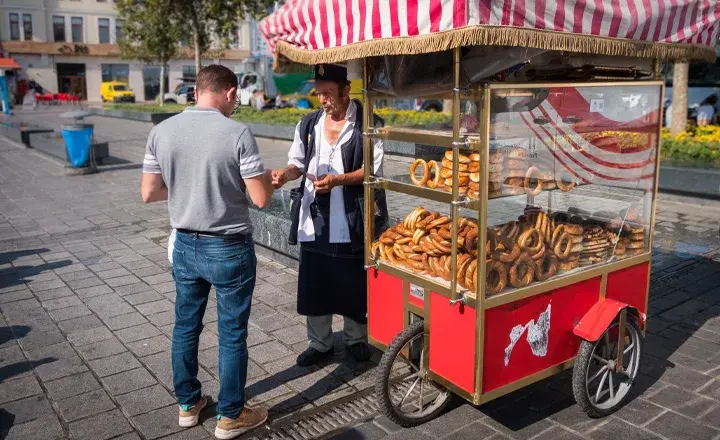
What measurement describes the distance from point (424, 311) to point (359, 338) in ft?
3.26

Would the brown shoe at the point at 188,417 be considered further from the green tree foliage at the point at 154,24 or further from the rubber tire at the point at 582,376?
the green tree foliage at the point at 154,24

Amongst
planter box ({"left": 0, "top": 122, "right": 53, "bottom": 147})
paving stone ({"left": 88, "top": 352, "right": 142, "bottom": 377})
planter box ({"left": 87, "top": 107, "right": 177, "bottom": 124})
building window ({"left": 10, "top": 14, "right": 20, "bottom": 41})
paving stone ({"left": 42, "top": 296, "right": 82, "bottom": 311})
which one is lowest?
paving stone ({"left": 88, "top": 352, "right": 142, "bottom": 377})

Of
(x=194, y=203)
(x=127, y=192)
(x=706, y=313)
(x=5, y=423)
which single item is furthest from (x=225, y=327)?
(x=127, y=192)

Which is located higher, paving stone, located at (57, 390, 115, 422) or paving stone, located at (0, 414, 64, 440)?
paving stone, located at (57, 390, 115, 422)

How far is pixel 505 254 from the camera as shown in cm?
323

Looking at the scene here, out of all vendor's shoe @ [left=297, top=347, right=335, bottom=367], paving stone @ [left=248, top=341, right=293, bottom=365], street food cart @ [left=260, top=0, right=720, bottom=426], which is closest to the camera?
street food cart @ [left=260, top=0, right=720, bottom=426]

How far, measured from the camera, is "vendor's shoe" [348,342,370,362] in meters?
4.23

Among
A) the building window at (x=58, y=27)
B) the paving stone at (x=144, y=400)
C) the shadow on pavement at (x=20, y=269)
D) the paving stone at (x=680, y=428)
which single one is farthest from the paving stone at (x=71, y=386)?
the building window at (x=58, y=27)

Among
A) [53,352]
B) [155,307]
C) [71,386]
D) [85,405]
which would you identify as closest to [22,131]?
[155,307]

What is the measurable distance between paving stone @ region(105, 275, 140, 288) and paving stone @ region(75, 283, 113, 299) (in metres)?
0.08

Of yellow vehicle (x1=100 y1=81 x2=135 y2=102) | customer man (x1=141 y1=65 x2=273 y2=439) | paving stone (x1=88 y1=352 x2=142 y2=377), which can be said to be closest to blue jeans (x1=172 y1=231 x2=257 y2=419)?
customer man (x1=141 y1=65 x2=273 y2=439)

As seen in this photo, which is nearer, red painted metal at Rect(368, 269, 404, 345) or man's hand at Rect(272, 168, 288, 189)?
man's hand at Rect(272, 168, 288, 189)

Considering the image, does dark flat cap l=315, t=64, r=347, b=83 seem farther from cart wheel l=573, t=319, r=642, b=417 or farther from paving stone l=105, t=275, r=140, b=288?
paving stone l=105, t=275, r=140, b=288

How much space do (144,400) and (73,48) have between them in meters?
55.0
